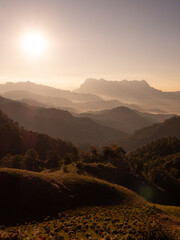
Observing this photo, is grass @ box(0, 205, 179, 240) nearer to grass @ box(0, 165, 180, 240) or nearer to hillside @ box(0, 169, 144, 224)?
grass @ box(0, 165, 180, 240)

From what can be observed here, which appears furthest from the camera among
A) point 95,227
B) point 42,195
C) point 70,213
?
point 42,195

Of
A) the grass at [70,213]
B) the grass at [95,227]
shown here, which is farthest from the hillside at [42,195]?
the grass at [95,227]

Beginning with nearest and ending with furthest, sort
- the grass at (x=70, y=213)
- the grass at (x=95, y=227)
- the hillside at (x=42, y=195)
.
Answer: the grass at (x=95, y=227), the grass at (x=70, y=213), the hillside at (x=42, y=195)

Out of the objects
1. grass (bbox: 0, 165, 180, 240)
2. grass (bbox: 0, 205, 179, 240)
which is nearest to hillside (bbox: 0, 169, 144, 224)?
grass (bbox: 0, 165, 180, 240)

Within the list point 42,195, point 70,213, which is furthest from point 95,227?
point 42,195

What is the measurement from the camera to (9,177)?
2016 inches

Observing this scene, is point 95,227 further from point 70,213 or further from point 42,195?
point 42,195

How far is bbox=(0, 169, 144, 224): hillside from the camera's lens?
44062mm

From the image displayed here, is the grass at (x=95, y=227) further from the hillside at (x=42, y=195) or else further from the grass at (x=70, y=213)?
the hillside at (x=42, y=195)

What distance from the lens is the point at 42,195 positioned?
166 ft

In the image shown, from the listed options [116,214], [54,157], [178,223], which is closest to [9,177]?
[116,214]

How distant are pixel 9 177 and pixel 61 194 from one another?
1644cm

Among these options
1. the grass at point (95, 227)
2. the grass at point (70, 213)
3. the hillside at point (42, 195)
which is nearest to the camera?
the grass at point (95, 227)

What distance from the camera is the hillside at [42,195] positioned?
44.1m
